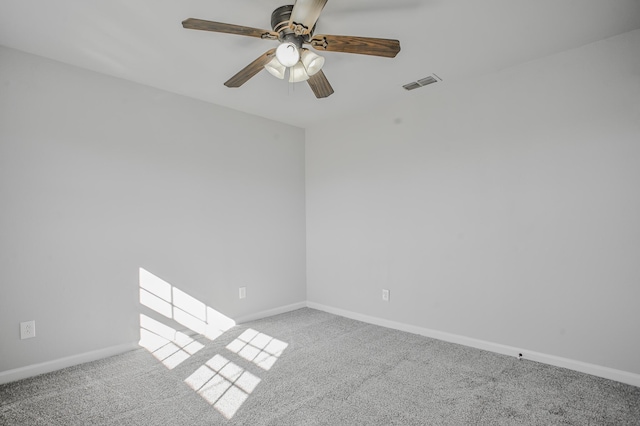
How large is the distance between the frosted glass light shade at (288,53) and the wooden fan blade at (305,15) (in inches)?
3.7

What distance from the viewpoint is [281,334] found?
132 inches

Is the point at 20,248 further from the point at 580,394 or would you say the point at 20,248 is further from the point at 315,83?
the point at 580,394

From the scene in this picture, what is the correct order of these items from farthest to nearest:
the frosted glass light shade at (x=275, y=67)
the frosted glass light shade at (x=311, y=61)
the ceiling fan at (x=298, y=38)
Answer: the frosted glass light shade at (x=275, y=67)
the frosted glass light shade at (x=311, y=61)
the ceiling fan at (x=298, y=38)

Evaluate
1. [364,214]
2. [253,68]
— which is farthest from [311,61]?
[364,214]

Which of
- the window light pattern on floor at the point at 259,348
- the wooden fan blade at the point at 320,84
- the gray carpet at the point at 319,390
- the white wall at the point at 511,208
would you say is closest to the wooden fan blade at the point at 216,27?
the wooden fan blade at the point at 320,84

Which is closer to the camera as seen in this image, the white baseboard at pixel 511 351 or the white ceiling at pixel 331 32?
Answer: the white ceiling at pixel 331 32

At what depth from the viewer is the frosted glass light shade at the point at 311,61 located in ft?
6.66

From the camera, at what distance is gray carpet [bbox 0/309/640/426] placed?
1958 mm

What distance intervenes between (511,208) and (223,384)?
2.55 metres

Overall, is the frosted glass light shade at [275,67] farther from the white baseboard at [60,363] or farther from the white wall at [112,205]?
the white baseboard at [60,363]

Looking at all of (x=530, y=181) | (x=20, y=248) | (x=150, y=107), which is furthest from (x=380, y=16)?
(x=20, y=248)

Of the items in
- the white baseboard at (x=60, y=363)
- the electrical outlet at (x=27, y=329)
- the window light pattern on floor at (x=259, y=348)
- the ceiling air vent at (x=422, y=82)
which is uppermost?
the ceiling air vent at (x=422, y=82)

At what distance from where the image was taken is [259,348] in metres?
3.00

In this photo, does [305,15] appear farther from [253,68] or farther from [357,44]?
[253,68]
